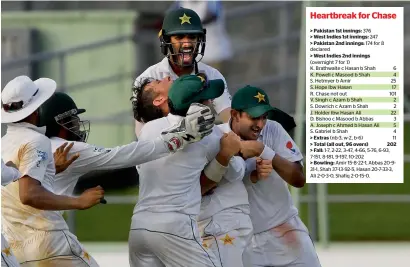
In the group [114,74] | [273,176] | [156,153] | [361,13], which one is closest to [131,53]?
[114,74]

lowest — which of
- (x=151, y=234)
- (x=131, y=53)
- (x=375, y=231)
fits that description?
(x=375, y=231)

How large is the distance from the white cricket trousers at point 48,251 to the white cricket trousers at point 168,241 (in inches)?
10.4

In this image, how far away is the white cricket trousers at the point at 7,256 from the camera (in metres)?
5.25

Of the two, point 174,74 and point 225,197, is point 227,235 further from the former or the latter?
point 174,74

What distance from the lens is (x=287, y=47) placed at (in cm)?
1084

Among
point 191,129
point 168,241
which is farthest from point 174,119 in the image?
point 168,241

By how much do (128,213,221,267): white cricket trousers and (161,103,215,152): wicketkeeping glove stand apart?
297mm

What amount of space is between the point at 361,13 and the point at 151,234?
Answer: 345cm

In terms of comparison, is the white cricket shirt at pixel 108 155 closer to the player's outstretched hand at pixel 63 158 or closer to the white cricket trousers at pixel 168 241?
the player's outstretched hand at pixel 63 158

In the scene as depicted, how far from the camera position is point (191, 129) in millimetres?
5480

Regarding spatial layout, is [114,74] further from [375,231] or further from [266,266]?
[266,266]

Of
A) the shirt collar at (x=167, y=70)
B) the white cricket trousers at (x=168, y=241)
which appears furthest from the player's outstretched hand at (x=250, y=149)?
the shirt collar at (x=167, y=70)

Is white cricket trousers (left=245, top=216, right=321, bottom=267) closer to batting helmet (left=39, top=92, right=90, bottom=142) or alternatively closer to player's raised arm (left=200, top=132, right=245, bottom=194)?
player's raised arm (left=200, top=132, right=245, bottom=194)

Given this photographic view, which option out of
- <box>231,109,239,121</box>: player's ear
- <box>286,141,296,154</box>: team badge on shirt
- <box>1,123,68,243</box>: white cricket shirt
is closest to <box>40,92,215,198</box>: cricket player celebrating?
<box>1,123,68,243</box>: white cricket shirt
